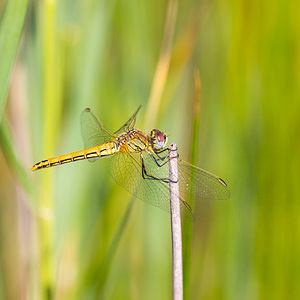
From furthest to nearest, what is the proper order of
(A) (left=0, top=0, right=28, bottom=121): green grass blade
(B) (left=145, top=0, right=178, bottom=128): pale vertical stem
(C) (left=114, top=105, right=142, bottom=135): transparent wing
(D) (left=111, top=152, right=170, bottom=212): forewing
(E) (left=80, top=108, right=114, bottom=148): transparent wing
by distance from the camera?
1. (C) (left=114, top=105, right=142, bottom=135): transparent wing
2. (E) (left=80, top=108, right=114, bottom=148): transparent wing
3. (B) (left=145, top=0, right=178, bottom=128): pale vertical stem
4. (D) (left=111, top=152, right=170, bottom=212): forewing
5. (A) (left=0, top=0, right=28, bottom=121): green grass blade

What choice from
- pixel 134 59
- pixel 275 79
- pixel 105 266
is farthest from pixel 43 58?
pixel 275 79

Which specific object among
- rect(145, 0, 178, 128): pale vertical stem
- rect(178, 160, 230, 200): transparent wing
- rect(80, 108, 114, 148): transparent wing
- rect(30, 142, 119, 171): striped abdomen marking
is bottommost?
rect(178, 160, 230, 200): transparent wing

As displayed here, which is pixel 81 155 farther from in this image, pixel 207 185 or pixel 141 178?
pixel 207 185

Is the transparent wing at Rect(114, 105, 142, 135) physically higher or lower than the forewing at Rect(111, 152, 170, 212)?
higher

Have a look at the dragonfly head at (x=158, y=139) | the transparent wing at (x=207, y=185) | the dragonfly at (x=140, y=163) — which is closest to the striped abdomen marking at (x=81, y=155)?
the dragonfly at (x=140, y=163)

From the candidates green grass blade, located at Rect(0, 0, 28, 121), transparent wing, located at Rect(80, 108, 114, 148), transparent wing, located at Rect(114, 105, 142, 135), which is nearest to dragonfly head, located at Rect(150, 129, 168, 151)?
transparent wing, located at Rect(114, 105, 142, 135)

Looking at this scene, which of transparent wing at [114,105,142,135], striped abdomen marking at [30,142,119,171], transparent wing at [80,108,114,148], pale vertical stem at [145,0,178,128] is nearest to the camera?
striped abdomen marking at [30,142,119,171]

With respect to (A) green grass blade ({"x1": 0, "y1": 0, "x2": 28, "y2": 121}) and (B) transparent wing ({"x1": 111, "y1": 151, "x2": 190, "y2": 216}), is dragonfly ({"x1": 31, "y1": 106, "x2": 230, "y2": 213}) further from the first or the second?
(A) green grass blade ({"x1": 0, "y1": 0, "x2": 28, "y2": 121})
